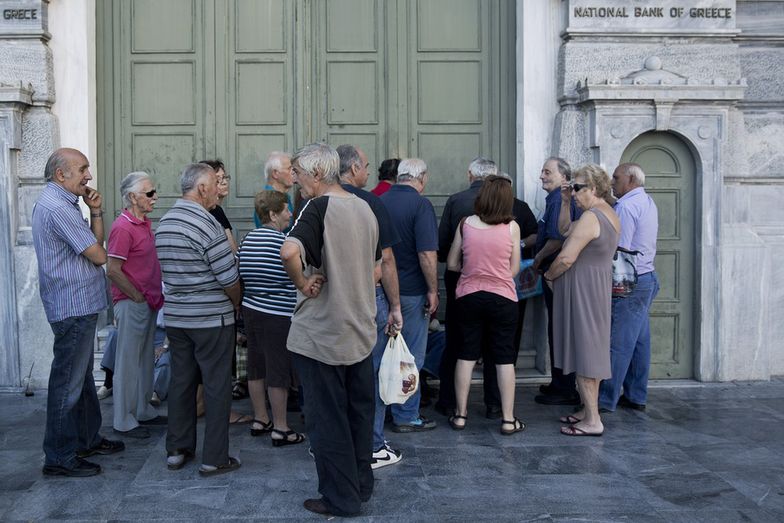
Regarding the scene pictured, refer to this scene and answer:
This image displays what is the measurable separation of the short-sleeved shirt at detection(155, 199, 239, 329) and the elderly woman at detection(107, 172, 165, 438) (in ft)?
2.43

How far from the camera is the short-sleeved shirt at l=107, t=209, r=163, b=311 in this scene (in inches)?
244

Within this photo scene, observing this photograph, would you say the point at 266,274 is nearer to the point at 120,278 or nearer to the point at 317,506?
the point at 120,278

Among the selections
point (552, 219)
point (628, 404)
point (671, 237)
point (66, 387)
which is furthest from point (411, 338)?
point (671, 237)

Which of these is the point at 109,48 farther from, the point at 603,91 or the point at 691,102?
the point at 691,102

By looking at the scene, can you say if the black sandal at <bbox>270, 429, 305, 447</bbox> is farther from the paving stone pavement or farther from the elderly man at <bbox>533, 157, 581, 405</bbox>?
the elderly man at <bbox>533, 157, 581, 405</bbox>

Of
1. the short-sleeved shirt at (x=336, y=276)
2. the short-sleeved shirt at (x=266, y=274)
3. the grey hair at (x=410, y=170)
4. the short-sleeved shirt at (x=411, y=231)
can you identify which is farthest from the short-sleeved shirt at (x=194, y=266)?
the grey hair at (x=410, y=170)

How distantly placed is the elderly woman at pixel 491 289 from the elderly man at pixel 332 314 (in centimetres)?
161

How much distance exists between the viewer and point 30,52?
7.85 metres

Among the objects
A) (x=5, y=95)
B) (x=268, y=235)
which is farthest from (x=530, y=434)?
(x=5, y=95)

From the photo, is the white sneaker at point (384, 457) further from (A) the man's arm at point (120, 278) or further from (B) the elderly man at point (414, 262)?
(A) the man's arm at point (120, 278)

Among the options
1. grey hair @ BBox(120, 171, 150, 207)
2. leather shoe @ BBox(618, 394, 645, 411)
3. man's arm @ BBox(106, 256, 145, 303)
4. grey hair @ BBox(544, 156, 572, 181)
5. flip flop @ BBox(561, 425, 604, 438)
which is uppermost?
grey hair @ BBox(544, 156, 572, 181)

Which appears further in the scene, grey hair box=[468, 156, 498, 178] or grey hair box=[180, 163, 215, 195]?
grey hair box=[468, 156, 498, 178]

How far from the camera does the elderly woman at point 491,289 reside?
6.41 metres

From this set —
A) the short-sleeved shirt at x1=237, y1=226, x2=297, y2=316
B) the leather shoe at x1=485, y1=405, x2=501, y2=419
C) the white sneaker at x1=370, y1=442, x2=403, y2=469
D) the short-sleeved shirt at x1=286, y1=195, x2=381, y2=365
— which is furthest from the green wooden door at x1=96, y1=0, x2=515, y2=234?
the short-sleeved shirt at x1=286, y1=195, x2=381, y2=365
